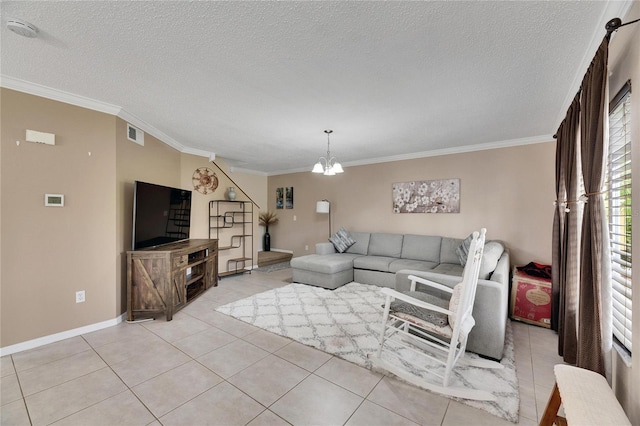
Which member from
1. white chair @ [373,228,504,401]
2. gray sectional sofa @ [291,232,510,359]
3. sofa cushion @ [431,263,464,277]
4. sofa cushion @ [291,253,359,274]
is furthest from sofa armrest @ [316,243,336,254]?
white chair @ [373,228,504,401]

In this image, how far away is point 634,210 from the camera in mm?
1244

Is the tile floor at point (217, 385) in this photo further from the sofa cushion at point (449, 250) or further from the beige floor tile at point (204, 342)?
the sofa cushion at point (449, 250)

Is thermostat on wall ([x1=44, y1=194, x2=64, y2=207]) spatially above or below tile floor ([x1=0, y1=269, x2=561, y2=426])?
above

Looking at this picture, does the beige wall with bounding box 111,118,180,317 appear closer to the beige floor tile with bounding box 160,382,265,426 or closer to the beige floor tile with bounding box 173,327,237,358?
the beige floor tile with bounding box 173,327,237,358

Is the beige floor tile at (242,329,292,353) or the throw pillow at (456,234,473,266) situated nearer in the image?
the beige floor tile at (242,329,292,353)

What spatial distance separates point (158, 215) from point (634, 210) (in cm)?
431

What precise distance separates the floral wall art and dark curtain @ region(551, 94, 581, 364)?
1.69 meters

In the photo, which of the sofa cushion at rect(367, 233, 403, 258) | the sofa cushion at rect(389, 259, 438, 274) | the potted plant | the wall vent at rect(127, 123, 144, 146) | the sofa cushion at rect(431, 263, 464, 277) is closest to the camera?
the wall vent at rect(127, 123, 144, 146)

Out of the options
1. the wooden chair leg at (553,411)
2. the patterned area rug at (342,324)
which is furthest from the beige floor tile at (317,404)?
the wooden chair leg at (553,411)

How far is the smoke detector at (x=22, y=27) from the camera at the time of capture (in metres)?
1.58

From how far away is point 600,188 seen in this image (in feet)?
5.04

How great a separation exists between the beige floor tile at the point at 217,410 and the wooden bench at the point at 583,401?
1.60 meters

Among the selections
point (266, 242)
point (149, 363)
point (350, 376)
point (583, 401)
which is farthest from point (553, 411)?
point (266, 242)

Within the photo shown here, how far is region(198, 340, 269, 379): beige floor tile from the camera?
2.11 meters
